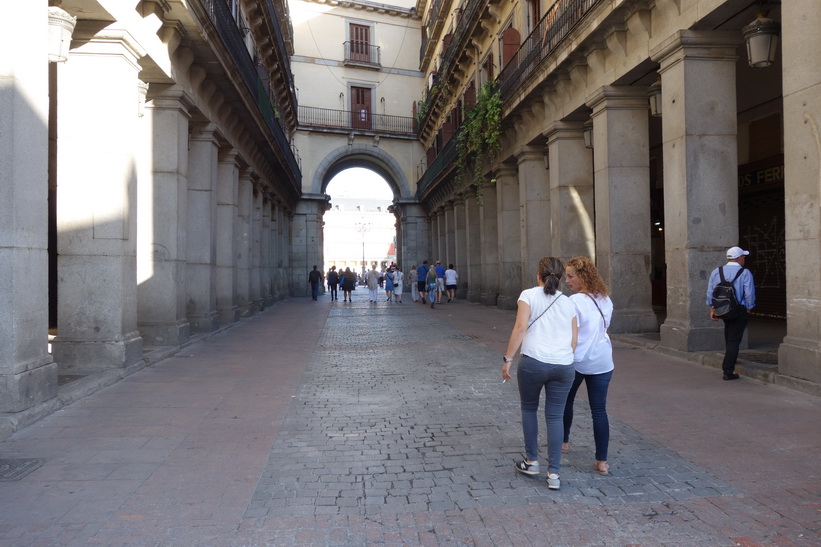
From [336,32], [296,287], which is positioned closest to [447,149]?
[296,287]

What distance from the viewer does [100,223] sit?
818 cm

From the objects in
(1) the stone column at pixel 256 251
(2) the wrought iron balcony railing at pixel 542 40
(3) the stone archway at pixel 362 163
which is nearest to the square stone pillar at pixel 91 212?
(2) the wrought iron balcony railing at pixel 542 40

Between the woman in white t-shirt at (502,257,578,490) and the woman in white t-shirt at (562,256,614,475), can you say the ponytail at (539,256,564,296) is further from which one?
the woman in white t-shirt at (562,256,614,475)

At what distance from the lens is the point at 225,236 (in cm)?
1606

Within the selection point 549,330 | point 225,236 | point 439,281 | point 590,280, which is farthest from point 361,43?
point 549,330

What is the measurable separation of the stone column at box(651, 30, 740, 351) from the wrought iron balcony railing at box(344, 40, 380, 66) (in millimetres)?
30464

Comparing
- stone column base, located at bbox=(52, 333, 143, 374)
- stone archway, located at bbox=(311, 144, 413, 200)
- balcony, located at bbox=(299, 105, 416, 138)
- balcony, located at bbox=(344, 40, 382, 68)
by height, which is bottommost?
stone column base, located at bbox=(52, 333, 143, 374)

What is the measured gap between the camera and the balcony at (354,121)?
3701 cm

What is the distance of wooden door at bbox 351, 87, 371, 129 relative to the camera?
1505 inches

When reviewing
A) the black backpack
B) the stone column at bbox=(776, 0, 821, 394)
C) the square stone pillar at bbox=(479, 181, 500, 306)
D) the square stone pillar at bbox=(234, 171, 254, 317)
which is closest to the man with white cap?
the black backpack

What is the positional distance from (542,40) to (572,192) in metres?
3.70

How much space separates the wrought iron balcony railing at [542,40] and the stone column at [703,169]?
8.11ft

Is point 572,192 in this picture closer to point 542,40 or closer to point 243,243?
point 542,40

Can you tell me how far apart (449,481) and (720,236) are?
6984 mm
